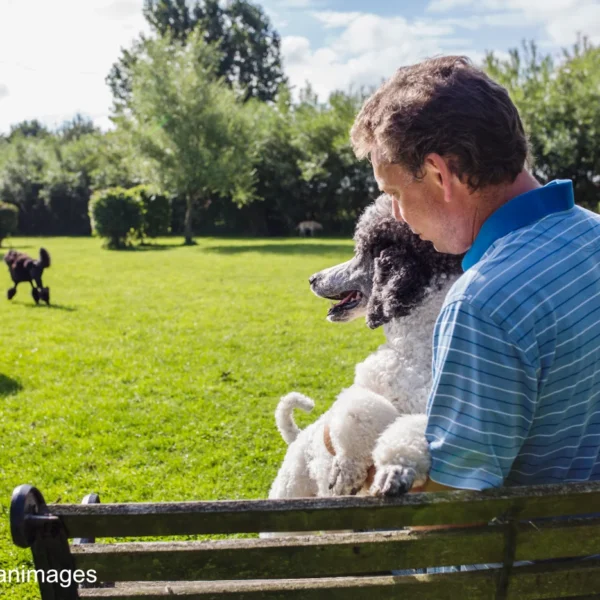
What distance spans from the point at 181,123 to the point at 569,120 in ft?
55.7

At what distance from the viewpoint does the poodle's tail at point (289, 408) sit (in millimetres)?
3172

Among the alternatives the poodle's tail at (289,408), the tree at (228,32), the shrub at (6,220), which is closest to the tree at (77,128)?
the tree at (228,32)

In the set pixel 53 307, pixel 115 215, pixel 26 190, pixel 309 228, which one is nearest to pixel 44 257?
pixel 53 307

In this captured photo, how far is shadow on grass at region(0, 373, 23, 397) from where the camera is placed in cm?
680

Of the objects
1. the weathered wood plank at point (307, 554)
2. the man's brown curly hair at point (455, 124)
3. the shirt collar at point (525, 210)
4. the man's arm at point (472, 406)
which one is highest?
the man's brown curly hair at point (455, 124)

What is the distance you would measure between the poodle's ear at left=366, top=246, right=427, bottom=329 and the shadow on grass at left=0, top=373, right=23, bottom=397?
5435mm

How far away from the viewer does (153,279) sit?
626 inches

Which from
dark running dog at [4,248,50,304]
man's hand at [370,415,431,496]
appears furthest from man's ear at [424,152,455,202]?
dark running dog at [4,248,50,304]

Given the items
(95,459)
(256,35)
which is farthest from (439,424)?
(256,35)

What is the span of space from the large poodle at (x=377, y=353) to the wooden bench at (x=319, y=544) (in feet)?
2.49

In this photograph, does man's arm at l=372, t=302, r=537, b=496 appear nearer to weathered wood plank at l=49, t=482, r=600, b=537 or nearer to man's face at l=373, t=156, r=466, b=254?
weathered wood plank at l=49, t=482, r=600, b=537

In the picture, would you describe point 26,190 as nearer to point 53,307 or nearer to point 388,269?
point 53,307

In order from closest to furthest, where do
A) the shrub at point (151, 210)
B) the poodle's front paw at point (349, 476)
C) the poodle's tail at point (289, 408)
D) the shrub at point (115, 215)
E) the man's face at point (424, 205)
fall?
the man's face at point (424, 205) → the poodle's front paw at point (349, 476) → the poodle's tail at point (289, 408) → the shrub at point (115, 215) → the shrub at point (151, 210)

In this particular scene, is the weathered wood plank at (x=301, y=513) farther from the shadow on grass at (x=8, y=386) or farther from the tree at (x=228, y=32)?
the tree at (x=228, y=32)
